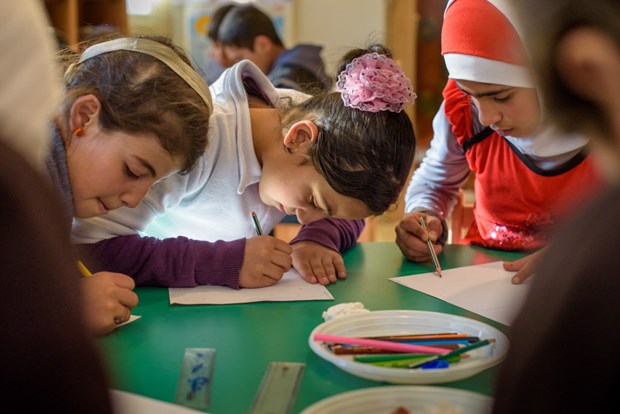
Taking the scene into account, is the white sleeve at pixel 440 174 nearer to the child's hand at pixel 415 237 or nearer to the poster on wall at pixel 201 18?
the child's hand at pixel 415 237

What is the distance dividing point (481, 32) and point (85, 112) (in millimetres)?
733

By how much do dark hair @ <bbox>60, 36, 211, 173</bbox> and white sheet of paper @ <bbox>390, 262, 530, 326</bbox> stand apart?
437 mm

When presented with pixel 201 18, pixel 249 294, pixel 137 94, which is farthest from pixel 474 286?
pixel 201 18

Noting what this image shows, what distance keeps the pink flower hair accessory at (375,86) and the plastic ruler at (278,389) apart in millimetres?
569

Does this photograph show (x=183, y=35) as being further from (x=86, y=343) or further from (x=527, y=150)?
(x=86, y=343)

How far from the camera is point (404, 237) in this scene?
4.36 feet

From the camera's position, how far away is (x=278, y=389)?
67 centimetres

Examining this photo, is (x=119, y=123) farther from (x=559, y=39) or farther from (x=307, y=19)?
(x=307, y=19)

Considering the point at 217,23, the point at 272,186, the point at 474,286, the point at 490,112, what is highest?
the point at 217,23

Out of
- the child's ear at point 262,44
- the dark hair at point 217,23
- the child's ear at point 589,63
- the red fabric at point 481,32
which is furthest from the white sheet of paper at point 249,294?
the dark hair at point 217,23

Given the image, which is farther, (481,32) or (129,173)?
(481,32)

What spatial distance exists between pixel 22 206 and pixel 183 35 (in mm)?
4525

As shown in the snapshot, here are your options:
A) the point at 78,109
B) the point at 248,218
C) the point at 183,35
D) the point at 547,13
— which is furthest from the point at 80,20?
the point at 547,13

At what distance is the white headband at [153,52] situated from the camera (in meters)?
1.07
